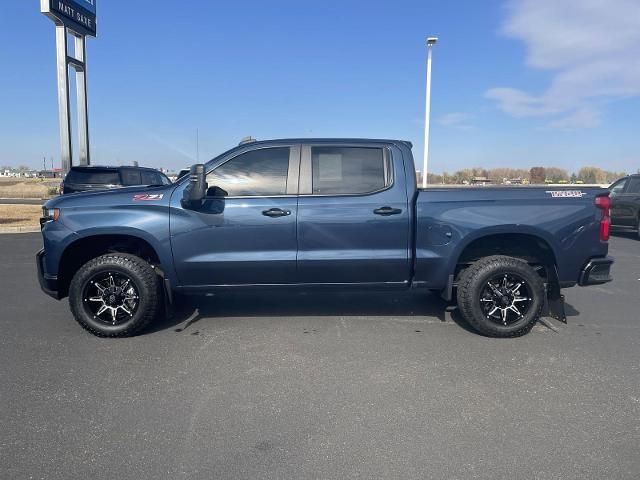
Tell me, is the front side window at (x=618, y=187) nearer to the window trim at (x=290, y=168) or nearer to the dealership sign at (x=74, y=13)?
the window trim at (x=290, y=168)

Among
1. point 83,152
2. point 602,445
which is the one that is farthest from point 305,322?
point 83,152

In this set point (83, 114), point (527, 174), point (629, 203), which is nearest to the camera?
point (629, 203)

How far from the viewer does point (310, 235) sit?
4781 millimetres

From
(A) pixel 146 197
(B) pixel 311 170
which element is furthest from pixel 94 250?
(B) pixel 311 170

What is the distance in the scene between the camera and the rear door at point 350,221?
188 inches

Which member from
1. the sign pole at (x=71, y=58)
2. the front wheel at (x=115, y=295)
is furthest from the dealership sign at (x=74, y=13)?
the front wheel at (x=115, y=295)

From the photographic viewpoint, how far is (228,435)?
302cm

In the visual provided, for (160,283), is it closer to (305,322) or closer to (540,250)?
(305,322)

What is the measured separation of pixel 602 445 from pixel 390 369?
1.61 metres

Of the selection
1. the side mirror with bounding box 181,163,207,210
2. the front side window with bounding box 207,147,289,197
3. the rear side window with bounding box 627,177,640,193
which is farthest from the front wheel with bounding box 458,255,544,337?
the rear side window with bounding box 627,177,640,193

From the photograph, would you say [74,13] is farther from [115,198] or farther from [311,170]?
[311,170]

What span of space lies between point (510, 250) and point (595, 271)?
825 millimetres

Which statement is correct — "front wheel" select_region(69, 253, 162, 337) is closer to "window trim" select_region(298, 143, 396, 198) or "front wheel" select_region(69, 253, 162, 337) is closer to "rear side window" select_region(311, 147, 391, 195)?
"window trim" select_region(298, 143, 396, 198)

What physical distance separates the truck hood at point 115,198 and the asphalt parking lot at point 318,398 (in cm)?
135
